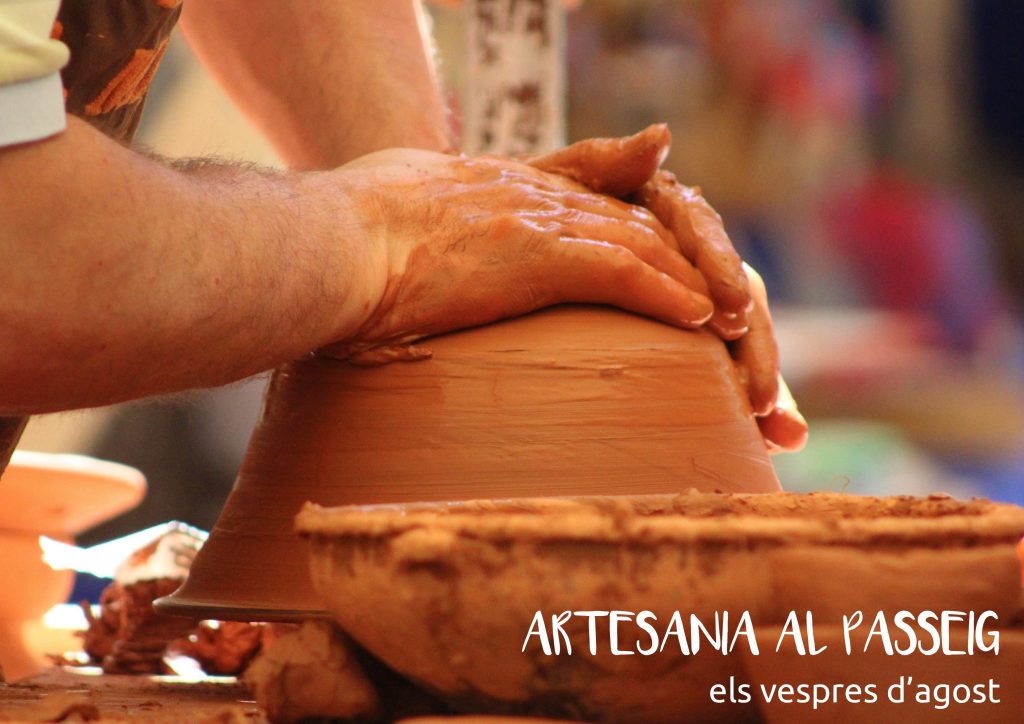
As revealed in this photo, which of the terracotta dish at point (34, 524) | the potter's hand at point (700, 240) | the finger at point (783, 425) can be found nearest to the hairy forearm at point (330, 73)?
the potter's hand at point (700, 240)

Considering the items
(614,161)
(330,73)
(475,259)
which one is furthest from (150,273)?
(330,73)

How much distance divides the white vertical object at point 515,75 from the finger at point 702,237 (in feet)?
5.76

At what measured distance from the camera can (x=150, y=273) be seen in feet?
3.54

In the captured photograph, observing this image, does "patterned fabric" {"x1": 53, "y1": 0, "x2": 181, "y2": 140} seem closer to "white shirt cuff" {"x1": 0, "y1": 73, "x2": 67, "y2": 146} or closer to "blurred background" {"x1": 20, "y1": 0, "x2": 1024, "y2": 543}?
"white shirt cuff" {"x1": 0, "y1": 73, "x2": 67, "y2": 146}

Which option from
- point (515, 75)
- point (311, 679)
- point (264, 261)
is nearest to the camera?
point (311, 679)

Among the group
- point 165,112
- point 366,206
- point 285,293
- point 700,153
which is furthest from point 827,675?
point 700,153

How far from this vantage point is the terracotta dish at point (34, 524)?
7.79 feet

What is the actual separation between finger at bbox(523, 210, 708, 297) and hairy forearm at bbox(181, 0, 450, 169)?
0.47 metres

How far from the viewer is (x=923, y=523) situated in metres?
0.77

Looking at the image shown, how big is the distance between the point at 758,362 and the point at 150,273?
2.59 feet

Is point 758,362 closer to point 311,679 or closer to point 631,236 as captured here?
point 631,236

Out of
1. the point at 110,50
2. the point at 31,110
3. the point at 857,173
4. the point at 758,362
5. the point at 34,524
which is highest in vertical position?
the point at 857,173

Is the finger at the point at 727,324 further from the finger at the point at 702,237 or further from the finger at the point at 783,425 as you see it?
the finger at the point at 783,425

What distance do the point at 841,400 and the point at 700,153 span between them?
1.53 m
